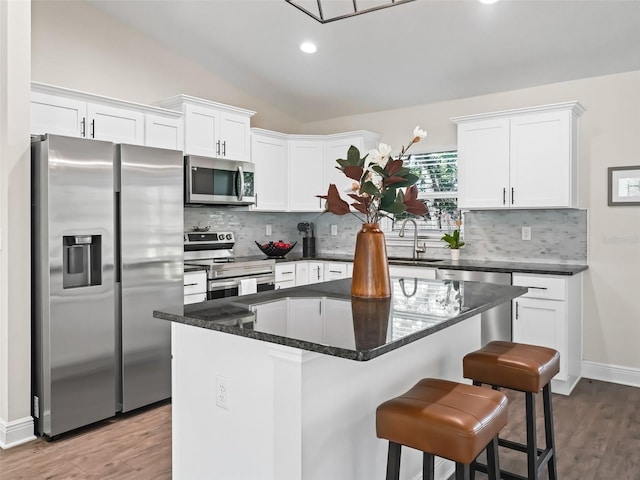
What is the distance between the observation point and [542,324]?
3879 millimetres

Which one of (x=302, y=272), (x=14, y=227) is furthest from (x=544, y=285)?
(x=14, y=227)

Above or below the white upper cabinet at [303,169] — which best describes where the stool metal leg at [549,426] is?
below

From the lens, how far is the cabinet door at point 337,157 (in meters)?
5.36

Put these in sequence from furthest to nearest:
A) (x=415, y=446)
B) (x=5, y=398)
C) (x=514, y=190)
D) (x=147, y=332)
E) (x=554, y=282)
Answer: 1. (x=514, y=190)
2. (x=554, y=282)
3. (x=147, y=332)
4. (x=5, y=398)
5. (x=415, y=446)

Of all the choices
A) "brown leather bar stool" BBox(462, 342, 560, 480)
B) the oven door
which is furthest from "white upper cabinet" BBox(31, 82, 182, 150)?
"brown leather bar stool" BBox(462, 342, 560, 480)

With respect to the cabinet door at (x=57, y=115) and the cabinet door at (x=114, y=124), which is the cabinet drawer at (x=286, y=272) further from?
the cabinet door at (x=57, y=115)

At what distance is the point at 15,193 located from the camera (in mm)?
2969

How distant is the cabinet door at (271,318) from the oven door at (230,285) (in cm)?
227

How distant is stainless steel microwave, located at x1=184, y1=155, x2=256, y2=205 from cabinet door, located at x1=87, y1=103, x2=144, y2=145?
500mm

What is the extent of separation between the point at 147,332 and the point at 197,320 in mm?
2008

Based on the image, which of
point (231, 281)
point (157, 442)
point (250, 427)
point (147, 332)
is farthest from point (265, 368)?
point (231, 281)

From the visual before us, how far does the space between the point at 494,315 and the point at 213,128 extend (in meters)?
2.97

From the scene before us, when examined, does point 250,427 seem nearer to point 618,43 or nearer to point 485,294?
point 485,294

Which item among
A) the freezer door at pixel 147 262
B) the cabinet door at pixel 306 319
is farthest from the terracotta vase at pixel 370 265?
the freezer door at pixel 147 262
